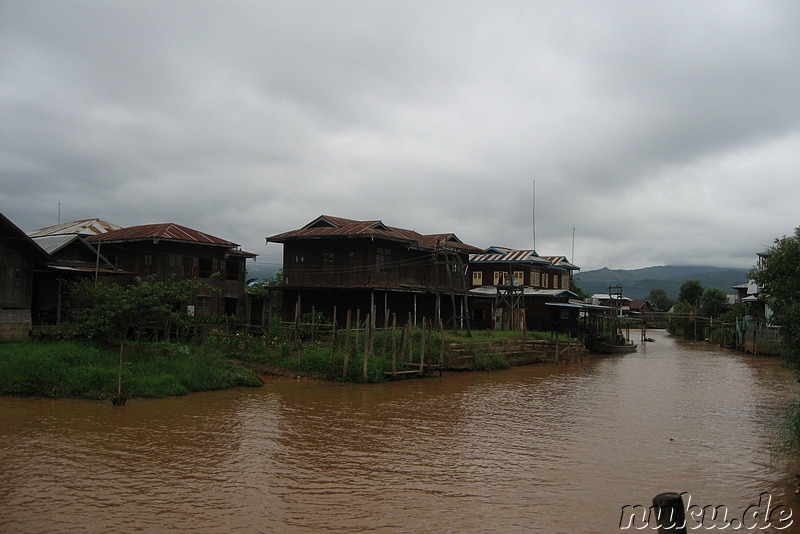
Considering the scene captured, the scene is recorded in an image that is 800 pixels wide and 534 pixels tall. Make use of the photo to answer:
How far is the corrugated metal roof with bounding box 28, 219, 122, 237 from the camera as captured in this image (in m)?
37.3

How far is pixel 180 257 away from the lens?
3291 centimetres

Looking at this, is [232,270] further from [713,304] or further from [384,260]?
[713,304]

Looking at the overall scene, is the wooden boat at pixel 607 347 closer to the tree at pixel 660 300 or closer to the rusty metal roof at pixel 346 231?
the rusty metal roof at pixel 346 231

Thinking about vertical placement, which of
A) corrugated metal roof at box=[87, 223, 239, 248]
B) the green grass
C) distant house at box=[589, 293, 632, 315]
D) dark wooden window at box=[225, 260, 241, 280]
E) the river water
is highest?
corrugated metal roof at box=[87, 223, 239, 248]

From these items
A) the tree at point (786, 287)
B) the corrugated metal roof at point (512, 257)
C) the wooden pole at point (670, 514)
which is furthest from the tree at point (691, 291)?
the wooden pole at point (670, 514)

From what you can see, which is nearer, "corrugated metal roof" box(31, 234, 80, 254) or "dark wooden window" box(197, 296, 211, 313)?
"corrugated metal roof" box(31, 234, 80, 254)

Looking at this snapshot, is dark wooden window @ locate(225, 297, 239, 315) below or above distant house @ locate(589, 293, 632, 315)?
below

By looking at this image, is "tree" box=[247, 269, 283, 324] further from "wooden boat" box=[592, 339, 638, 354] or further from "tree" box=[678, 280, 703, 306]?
"tree" box=[678, 280, 703, 306]

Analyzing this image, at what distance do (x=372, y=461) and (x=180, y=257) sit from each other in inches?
912

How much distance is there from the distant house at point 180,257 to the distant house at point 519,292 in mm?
16276

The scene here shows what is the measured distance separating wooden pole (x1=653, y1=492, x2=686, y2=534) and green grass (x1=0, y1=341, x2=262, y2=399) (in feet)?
51.3

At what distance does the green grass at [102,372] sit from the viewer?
17.7 m

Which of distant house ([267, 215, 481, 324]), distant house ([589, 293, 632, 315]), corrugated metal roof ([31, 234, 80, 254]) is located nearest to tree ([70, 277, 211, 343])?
corrugated metal roof ([31, 234, 80, 254])

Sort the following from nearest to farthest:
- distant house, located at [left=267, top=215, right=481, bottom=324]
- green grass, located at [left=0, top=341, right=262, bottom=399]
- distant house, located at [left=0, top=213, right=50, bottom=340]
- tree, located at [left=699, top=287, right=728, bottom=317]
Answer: green grass, located at [left=0, top=341, right=262, bottom=399] → distant house, located at [left=0, top=213, right=50, bottom=340] → distant house, located at [left=267, top=215, right=481, bottom=324] → tree, located at [left=699, top=287, right=728, bottom=317]
